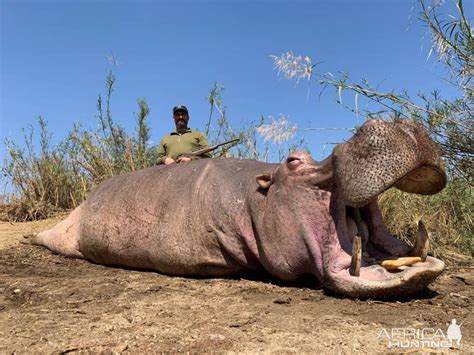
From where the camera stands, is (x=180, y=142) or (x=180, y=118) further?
(x=180, y=118)

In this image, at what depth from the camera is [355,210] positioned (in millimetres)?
2902

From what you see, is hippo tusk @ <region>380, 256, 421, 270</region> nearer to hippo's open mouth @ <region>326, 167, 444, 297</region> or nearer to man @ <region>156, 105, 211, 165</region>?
hippo's open mouth @ <region>326, 167, 444, 297</region>

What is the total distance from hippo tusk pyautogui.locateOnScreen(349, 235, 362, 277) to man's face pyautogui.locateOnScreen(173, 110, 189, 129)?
4.72 m

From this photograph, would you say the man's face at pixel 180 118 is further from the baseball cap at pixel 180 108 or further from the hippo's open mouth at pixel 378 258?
the hippo's open mouth at pixel 378 258

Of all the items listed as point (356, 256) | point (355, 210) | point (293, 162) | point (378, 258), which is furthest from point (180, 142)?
point (356, 256)

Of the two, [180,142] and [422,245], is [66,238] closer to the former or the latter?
[180,142]

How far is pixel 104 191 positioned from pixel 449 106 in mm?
3109

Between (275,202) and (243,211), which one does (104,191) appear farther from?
(275,202)

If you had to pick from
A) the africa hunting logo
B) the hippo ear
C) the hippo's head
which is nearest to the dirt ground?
the africa hunting logo

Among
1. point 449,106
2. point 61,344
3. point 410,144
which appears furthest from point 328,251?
point 449,106

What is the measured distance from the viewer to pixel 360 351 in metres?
1.93

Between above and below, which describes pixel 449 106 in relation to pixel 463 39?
below

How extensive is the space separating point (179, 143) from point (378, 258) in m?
4.11

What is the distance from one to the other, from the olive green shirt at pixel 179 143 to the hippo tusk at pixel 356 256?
162 inches
